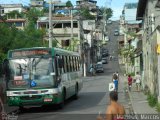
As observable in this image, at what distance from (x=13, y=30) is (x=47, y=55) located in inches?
909

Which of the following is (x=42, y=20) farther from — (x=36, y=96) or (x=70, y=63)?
(x=36, y=96)

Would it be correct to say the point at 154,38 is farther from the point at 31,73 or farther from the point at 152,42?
the point at 31,73

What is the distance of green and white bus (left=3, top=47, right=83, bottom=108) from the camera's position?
22828mm

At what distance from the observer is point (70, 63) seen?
1131 inches

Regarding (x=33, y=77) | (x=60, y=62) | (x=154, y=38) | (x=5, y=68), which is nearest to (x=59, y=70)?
(x=60, y=62)

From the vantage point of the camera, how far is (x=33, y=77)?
901 inches

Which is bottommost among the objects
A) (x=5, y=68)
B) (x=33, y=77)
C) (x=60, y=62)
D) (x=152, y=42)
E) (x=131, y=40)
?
(x=33, y=77)

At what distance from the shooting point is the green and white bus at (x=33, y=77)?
22828mm

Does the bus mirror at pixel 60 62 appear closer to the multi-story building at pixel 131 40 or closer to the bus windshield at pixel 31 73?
the bus windshield at pixel 31 73

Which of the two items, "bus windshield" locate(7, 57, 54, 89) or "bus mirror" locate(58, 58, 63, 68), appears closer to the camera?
"bus windshield" locate(7, 57, 54, 89)

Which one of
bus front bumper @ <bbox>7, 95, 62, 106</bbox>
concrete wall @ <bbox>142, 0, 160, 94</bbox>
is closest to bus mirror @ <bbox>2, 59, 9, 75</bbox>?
bus front bumper @ <bbox>7, 95, 62, 106</bbox>

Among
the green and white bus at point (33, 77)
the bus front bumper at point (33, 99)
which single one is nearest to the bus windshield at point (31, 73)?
the green and white bus at point (33, 77)

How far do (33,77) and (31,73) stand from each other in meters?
0.22

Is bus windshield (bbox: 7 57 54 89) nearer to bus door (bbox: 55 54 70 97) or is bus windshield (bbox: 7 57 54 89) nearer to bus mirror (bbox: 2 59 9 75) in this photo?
bus mirror (bbox: 2 59 9 75)
